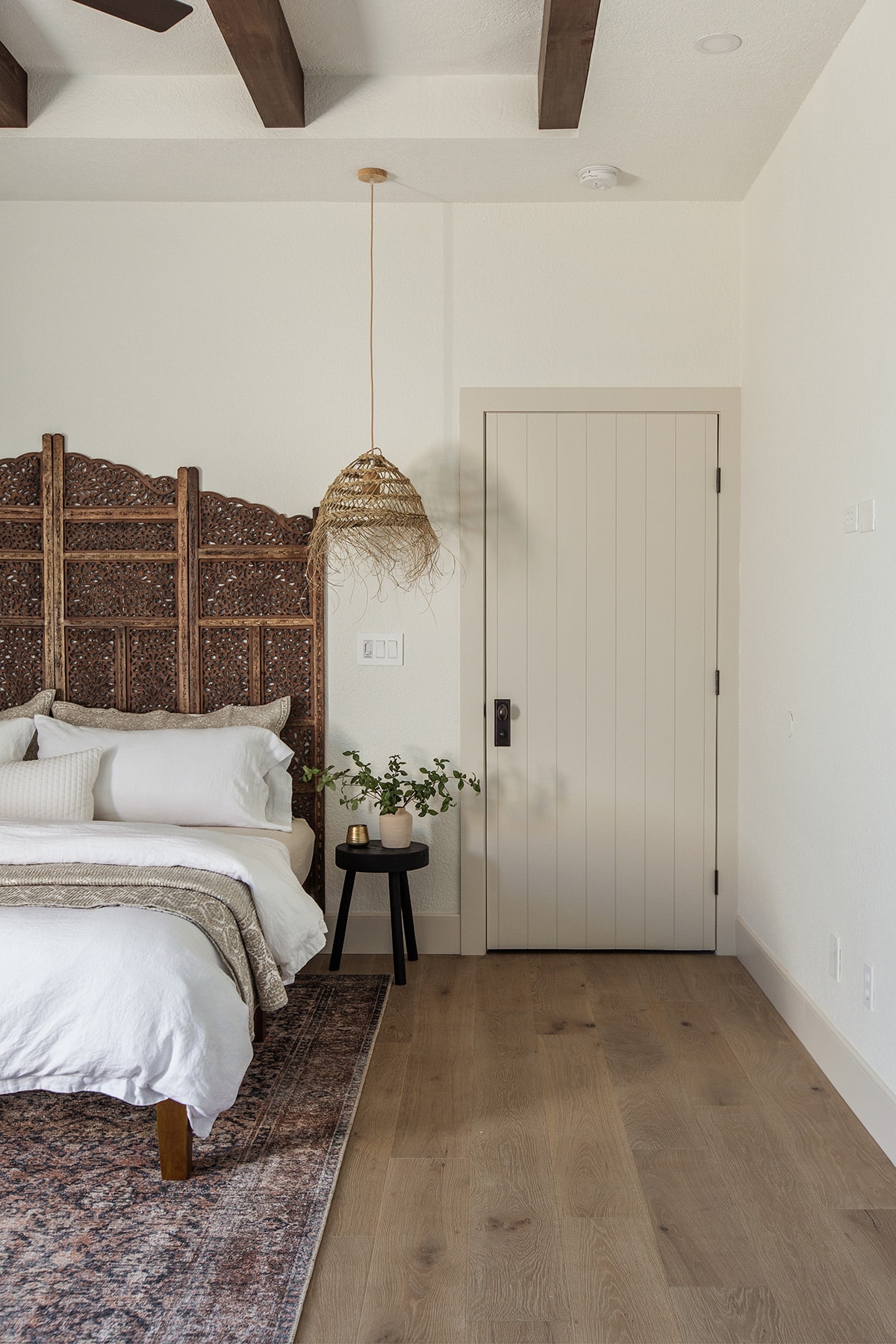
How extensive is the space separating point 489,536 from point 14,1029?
2340 millimetres

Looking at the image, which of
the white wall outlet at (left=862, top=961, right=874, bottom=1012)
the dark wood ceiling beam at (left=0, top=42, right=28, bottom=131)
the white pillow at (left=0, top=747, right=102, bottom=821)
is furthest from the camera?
the white pillow at (left=0, top=747, right=102, bottom=821)

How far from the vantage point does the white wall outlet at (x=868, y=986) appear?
8.25 feet

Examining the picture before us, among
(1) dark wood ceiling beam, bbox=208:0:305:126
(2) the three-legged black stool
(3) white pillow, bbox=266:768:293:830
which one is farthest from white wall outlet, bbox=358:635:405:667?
(1) dark wood ceiling beam, bbox=208:0:305:126

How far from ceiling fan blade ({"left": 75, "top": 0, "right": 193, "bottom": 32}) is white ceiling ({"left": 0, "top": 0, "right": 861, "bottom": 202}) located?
748 mm

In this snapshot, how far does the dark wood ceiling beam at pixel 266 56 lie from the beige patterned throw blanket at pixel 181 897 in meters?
2.17

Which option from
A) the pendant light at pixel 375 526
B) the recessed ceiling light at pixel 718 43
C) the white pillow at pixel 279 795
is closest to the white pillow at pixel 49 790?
the white pillow at pixel 279 795

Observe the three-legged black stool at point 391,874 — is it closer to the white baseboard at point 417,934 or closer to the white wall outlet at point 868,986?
the white baseboard at point 417,934

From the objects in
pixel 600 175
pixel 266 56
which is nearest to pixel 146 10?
pixel 266 56

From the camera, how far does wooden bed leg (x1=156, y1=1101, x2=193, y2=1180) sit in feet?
7.30

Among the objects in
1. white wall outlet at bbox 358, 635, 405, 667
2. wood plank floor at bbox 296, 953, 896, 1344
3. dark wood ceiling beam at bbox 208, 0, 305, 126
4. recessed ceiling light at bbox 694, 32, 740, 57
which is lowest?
→ wood plank floor at bbox 296, 953, 896, 1344

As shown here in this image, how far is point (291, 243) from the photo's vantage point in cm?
383

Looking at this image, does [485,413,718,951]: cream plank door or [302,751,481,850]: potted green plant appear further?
[485,413,718,951]: cream plank door

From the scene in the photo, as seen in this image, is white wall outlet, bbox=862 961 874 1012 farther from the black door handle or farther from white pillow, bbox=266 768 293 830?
white pillow, bbox=266 768 293 830

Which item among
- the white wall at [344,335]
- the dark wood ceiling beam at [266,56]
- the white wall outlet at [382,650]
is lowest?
the white wall outlet at [382,650]
